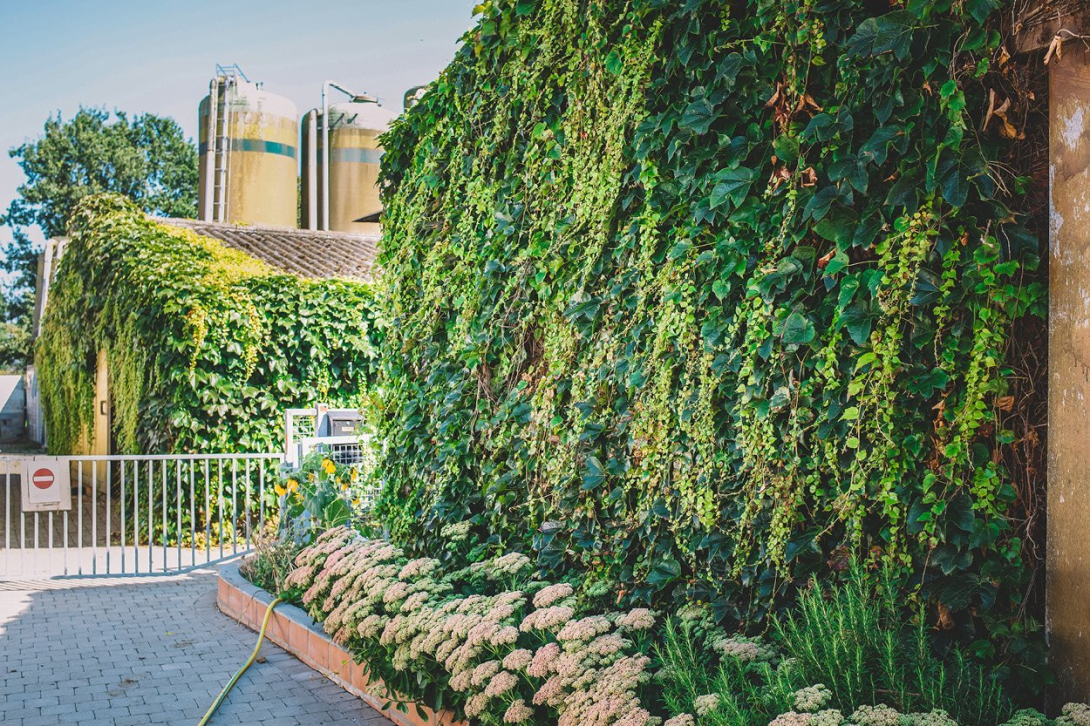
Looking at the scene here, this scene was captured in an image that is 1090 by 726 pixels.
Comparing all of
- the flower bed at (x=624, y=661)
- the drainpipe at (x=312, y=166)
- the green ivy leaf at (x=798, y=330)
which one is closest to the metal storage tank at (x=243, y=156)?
the drainpipe at (x=312, y=166)

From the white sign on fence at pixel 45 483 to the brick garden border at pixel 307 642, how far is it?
7.13ft

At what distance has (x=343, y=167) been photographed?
2508cm

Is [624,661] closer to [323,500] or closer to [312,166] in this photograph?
[323,500]

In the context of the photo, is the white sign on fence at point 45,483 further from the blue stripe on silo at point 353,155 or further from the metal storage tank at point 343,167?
the blue stripe on silo at point 353,155

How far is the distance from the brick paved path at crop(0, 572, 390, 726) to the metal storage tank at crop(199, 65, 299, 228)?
57.2ft

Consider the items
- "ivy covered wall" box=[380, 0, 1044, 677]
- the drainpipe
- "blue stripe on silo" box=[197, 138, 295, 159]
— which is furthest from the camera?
the drainpipe

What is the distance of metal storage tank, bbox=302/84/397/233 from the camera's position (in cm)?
2491

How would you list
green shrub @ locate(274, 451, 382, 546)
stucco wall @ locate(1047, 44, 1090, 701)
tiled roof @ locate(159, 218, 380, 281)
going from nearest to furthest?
→ stucco wall @ locate(1047, 44, 1090, 701) < green shrub @ locate(274, 451, 382, 546) < tiled roof @ locate(159, 218, 380, 281)

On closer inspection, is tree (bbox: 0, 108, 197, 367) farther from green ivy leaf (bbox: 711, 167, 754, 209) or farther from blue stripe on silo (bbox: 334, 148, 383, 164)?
green ivy leaf (bbox: 711, 167, 754, 209)

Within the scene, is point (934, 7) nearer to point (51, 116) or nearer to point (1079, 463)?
point (1079, 463)

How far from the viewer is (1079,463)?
8.38 ft

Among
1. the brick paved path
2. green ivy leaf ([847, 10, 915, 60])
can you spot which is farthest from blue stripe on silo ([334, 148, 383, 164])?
green ivy leaf ([847, 10, 915, 60])

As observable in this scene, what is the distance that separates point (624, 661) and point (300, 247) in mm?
15372

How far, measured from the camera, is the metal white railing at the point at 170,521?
29.6 feet
